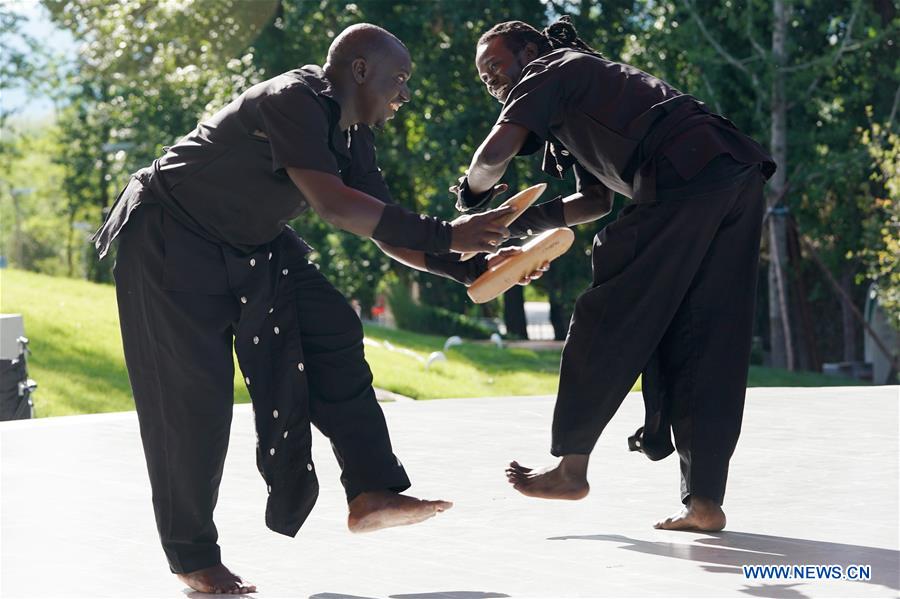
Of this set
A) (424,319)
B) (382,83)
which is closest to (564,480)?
(382,83)

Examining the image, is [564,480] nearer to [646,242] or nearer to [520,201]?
[646,242]

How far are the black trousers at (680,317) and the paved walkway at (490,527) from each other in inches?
16.5

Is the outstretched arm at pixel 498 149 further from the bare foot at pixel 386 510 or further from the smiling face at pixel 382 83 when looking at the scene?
the bare foot at pixel 386 510

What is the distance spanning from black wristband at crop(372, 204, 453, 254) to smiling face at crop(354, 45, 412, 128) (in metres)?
0.41

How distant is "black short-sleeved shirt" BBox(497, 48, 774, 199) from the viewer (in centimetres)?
478

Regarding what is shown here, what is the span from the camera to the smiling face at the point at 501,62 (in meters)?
4.99

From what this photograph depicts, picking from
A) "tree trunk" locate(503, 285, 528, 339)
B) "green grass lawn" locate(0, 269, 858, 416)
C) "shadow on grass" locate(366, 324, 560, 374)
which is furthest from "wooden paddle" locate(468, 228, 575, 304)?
"tree trunk" locate(503, 285, 528, 339)

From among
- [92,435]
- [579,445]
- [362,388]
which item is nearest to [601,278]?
[579,445]

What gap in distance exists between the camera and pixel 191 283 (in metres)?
4.28

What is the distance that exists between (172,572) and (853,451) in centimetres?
397

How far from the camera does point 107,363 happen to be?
48.8 feet

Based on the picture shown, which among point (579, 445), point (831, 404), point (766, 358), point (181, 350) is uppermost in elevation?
point (181, 350)

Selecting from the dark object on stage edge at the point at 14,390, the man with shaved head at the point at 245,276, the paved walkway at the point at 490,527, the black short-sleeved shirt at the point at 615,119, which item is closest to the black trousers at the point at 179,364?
the man with shaved head at the point at 245,276

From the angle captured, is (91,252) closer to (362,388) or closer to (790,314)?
(790,314)
